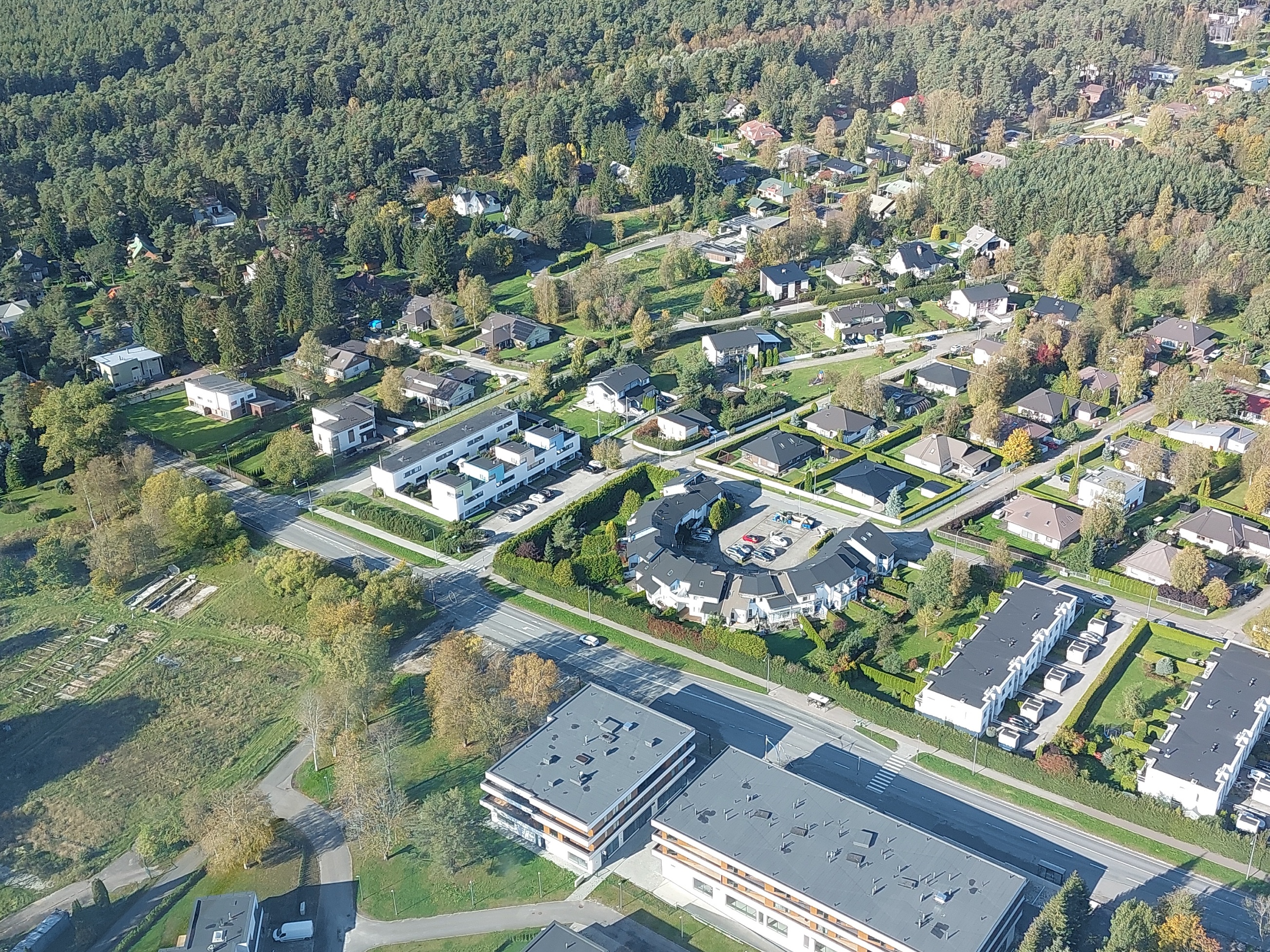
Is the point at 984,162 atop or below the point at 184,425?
atop

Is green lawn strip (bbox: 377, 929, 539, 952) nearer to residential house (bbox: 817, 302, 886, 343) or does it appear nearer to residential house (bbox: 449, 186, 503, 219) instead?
residential house (bbox: 817, 302, 886, 343)

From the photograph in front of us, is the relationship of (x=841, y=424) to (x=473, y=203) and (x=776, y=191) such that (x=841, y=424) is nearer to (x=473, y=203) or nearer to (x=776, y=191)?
(x=776, y=191)

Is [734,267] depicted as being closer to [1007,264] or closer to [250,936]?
[1007,264]

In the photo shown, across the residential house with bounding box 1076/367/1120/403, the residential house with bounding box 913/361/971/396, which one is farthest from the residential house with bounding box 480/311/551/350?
the residential house with bounding box 1076/367/1120/403

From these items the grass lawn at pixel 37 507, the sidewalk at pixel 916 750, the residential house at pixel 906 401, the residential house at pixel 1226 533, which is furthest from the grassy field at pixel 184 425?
the residential house at pixel 1226 533

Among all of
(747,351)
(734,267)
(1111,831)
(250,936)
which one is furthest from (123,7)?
(1111,831)

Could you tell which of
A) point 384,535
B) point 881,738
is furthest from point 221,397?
point 881,738

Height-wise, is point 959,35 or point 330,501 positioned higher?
point 959,35

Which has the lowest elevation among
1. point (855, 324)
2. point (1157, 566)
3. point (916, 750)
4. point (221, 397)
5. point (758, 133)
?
point (916, 750)
